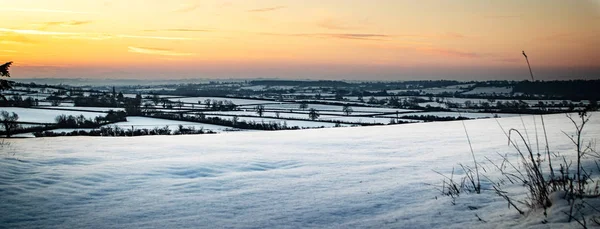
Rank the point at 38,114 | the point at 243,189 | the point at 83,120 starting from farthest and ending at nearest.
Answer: the point at 38,114 < the point at 83,120 < the point at 243,189

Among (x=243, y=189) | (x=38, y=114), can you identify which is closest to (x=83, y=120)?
(x=38, y=114)

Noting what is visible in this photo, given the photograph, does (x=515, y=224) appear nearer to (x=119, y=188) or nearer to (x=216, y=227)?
(x=216, y=227)

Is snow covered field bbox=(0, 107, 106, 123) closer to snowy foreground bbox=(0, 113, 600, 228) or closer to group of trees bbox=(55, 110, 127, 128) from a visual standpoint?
group of trees bbox=(55, 110, 127, 128)

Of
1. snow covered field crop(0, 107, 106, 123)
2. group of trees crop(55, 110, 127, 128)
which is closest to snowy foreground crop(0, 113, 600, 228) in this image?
group of trees crop(55, 110, 127, 128)

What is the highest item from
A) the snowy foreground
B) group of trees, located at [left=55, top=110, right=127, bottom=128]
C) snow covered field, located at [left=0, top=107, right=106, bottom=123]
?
the snowy foreground

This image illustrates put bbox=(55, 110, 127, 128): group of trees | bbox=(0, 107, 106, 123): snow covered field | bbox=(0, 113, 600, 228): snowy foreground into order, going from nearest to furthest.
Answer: bbox=(0, 113, 600, 228): snowy foreground → bbox=(55, 110, 127, 128): group of trees → bbox=(0, 107, 106, 123): snow covered field

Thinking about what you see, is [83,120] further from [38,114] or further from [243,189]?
[243,189]

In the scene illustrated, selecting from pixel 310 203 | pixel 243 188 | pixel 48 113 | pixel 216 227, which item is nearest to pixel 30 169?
pixel 243 188

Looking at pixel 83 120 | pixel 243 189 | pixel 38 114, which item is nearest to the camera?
pixel 243 189
